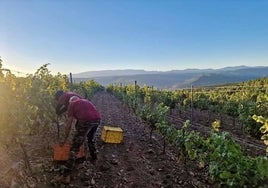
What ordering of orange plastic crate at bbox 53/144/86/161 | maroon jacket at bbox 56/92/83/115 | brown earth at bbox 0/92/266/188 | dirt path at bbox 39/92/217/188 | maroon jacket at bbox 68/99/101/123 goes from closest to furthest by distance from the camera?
brown earth at bbox 0/92/266/188, orange plastic crate at bbox 53/144/86/161, maroon jacket at bbox 68/99/101/123, dirt path at bbox 39/92/217/188, maroon jacket at bbox 56/92/83/115

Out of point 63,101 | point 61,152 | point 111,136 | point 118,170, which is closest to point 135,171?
point 118,170

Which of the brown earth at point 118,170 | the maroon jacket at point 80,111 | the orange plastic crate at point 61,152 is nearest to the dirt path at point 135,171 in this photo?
the brown earth at point 118,170

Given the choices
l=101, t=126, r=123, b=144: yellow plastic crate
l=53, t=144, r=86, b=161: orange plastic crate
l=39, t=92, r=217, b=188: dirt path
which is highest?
l=53, t=144, r=86, b=161: orange plastic crate

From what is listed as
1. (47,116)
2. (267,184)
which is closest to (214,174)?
(267,184)

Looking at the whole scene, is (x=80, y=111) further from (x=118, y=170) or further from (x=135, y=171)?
(x=135, y=171)

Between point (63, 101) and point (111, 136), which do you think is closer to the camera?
point (63, 101)

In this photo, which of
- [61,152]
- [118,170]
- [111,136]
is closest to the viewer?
[61,152]

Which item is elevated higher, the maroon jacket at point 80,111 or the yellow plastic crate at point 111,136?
the maroon jacket at point 80,111

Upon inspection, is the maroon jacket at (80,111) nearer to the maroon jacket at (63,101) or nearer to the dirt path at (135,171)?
the maroon jacket at (63,101)

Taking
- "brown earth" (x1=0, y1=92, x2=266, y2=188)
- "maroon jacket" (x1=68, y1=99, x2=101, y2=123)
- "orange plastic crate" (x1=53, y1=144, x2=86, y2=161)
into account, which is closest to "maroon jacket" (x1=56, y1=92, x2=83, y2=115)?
"maroon jacket" (x1=68, y1=99, x2=101, y2=123)

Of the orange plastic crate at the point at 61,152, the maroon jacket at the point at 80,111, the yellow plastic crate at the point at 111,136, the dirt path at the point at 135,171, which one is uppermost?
the maroon jacket at the point at 80,111

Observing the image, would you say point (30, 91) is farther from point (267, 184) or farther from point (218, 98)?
point (218, 98)

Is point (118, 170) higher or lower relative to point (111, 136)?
lower

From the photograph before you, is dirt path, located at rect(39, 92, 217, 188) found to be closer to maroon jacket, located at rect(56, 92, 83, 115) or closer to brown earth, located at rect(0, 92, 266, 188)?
brown earth, located at rect(0, 92, 266, 188)
